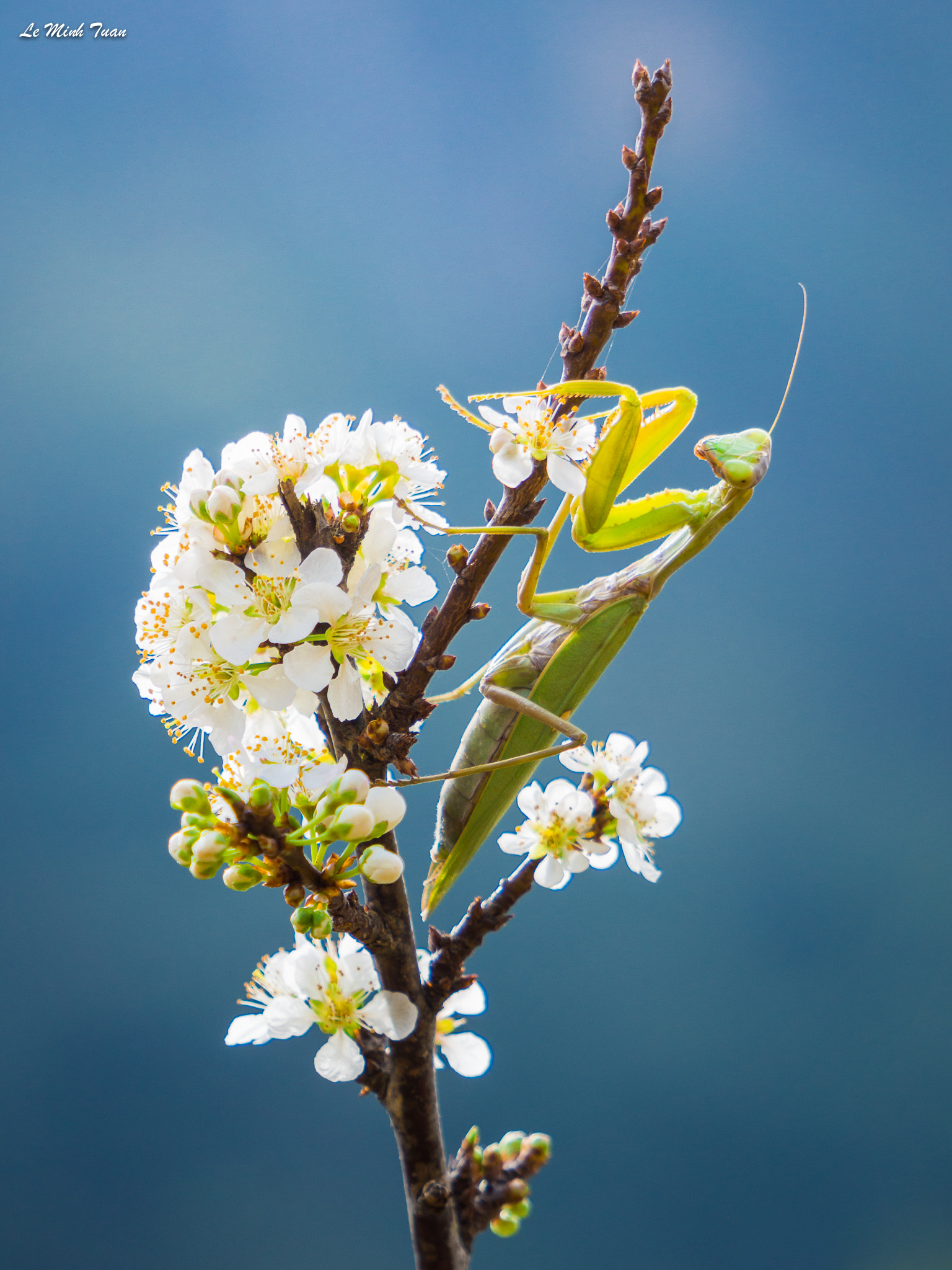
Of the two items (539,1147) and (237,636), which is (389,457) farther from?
(539,1147)

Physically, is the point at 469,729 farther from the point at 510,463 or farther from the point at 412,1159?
the point at 412,1159

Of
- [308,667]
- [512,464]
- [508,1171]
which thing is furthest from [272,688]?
[508,1171]

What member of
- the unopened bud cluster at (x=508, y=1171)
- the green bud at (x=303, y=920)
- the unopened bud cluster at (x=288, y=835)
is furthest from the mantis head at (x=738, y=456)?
the unopened bud cluster at (x=508, y=1171)

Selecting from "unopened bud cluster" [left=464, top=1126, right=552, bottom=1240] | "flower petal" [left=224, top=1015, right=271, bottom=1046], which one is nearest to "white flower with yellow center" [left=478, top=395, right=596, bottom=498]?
"flower petal" [left=224, top=1015, right=271, bottom=1046]

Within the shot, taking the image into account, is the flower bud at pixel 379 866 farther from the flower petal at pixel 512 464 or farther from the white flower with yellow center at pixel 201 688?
the flower petal at pixel 512 464

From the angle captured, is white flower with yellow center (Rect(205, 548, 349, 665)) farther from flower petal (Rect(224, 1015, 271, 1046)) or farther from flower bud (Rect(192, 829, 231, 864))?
flower petal (Rect(224, 1015, 271, 1046))

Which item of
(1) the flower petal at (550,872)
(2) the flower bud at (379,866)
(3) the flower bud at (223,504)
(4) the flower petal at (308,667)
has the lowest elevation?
(1) the flower petal at (550,872)
